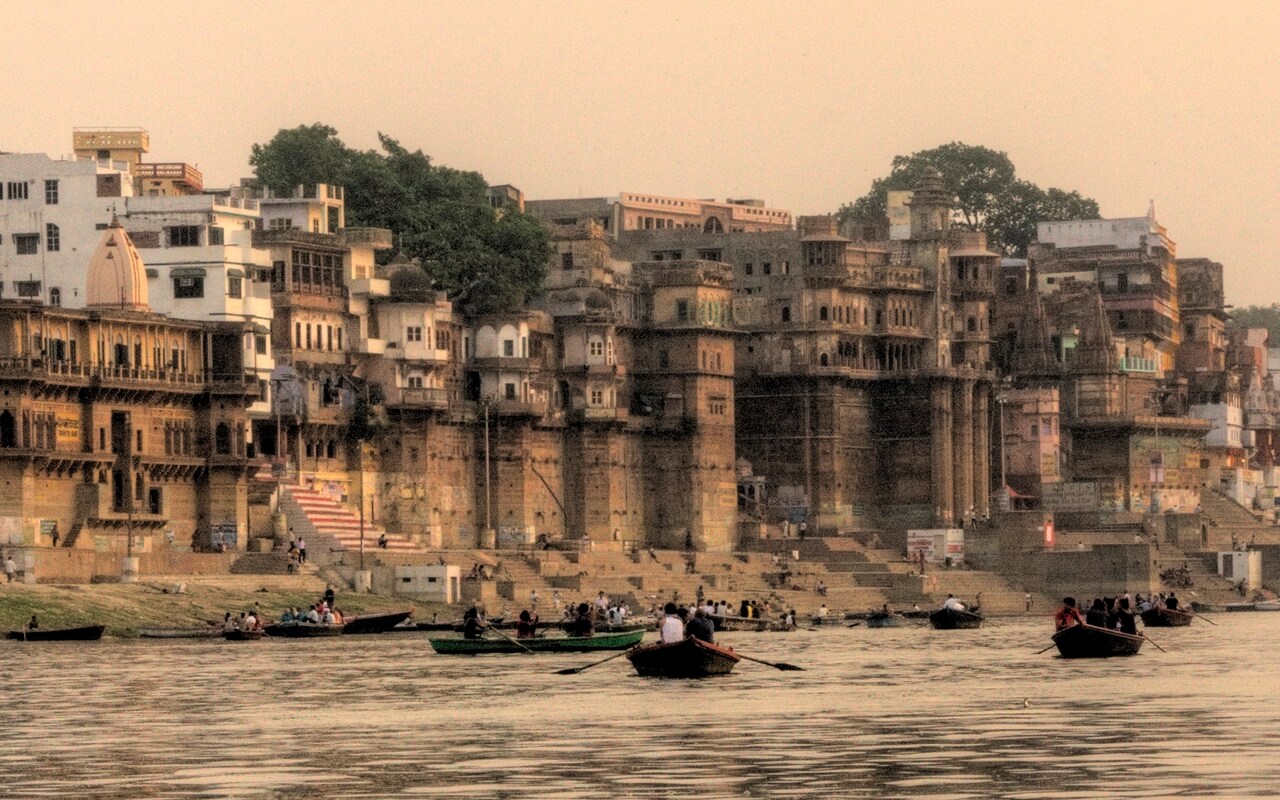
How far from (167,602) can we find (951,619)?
82.7 feet

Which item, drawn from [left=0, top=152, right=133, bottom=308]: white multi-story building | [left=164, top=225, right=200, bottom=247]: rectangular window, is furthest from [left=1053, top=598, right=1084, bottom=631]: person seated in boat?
[left=0, top=152, right=133, bottom=308]: white multi-story building

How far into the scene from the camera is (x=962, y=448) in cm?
13900

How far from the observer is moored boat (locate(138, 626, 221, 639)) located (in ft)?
273

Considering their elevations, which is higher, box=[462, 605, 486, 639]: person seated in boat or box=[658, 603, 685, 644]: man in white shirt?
box=[658, 603, 685, 644]: man in white shirt

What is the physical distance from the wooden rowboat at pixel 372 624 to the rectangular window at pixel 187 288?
1999 centimetres

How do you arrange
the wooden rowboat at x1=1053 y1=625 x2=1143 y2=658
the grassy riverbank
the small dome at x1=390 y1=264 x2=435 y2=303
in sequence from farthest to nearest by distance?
the small dome at x1=390 y1=264 x2=435 y2=303
the grassy riverbank
the wooden rowboat at x1=1053 y1=625 x2=1143 y2=658

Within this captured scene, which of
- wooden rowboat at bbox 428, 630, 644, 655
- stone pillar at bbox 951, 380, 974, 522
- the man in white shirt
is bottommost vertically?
wooden rowboat at bbox 428, 630, 644, 655

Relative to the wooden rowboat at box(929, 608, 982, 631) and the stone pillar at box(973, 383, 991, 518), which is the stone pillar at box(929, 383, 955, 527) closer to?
the stone pillar at box(973, 383, 991, 518)

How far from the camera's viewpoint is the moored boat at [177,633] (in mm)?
83125

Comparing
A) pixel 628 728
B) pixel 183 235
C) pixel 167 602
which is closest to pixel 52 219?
pixel 183 235

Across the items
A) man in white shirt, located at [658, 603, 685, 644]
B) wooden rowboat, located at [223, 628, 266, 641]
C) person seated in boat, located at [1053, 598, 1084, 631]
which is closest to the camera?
man in white shirt, located at [658, 603, 685, 644]

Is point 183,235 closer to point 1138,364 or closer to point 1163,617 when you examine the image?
point 1163,617

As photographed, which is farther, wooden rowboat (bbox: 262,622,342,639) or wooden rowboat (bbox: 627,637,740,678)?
wooden rowboat (bbox: 262,622,342,639)

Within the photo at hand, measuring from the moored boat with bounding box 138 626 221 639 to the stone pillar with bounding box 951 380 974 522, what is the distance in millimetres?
58201
